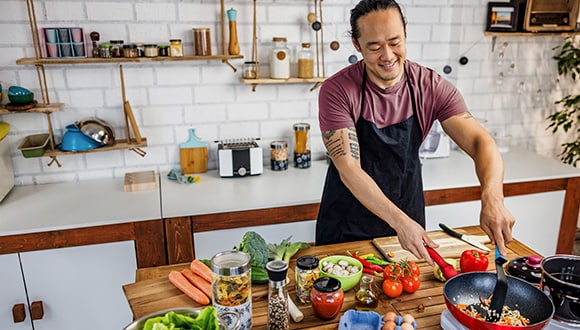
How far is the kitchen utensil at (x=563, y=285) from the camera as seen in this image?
1.36 metres

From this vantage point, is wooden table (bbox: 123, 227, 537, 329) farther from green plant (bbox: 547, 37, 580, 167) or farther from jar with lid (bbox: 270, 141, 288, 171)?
green plant (bbox: 547, 37, 580, 167)

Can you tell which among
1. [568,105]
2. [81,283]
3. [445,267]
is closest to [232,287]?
[445,267]

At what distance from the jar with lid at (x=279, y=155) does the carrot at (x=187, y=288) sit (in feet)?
5.09

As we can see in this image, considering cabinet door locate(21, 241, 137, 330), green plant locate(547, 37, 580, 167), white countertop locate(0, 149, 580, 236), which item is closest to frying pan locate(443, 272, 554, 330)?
white countertop locate(0, 149, 580, 236)

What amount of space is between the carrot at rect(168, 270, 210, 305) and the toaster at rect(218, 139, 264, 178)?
1364mm

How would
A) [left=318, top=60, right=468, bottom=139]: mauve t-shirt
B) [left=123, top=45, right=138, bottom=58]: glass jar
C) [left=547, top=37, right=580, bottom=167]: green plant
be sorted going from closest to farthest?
[left=318, top=60, right=468, bottom=139]: mauve t-shirt
[left=123, top=45, right=138, bottom=58]: glass jar
[left=547, top=37, right=580, bottom=167]: green plant

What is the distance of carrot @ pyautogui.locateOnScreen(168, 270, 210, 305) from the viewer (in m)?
1.56

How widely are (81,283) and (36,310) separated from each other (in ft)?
0.81

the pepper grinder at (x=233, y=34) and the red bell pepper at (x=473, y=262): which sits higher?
the pepper grinder at (x=233, y=34)

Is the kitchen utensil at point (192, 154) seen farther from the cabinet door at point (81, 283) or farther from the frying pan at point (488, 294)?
the frying pan at point (488, 294)

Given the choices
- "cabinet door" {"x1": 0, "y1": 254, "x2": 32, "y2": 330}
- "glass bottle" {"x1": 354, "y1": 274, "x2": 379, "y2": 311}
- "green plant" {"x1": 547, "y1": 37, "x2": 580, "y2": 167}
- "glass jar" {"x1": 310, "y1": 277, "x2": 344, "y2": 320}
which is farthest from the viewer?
"green plant" {"x1": 547, "y1": 37, "x2": 580, "y2": 167}

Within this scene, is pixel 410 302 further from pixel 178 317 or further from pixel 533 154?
pixel 533 154

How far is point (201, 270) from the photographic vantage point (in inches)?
66.2

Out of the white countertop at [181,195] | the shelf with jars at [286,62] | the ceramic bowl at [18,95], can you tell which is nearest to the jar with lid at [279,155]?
the white countertop at [181,195]
